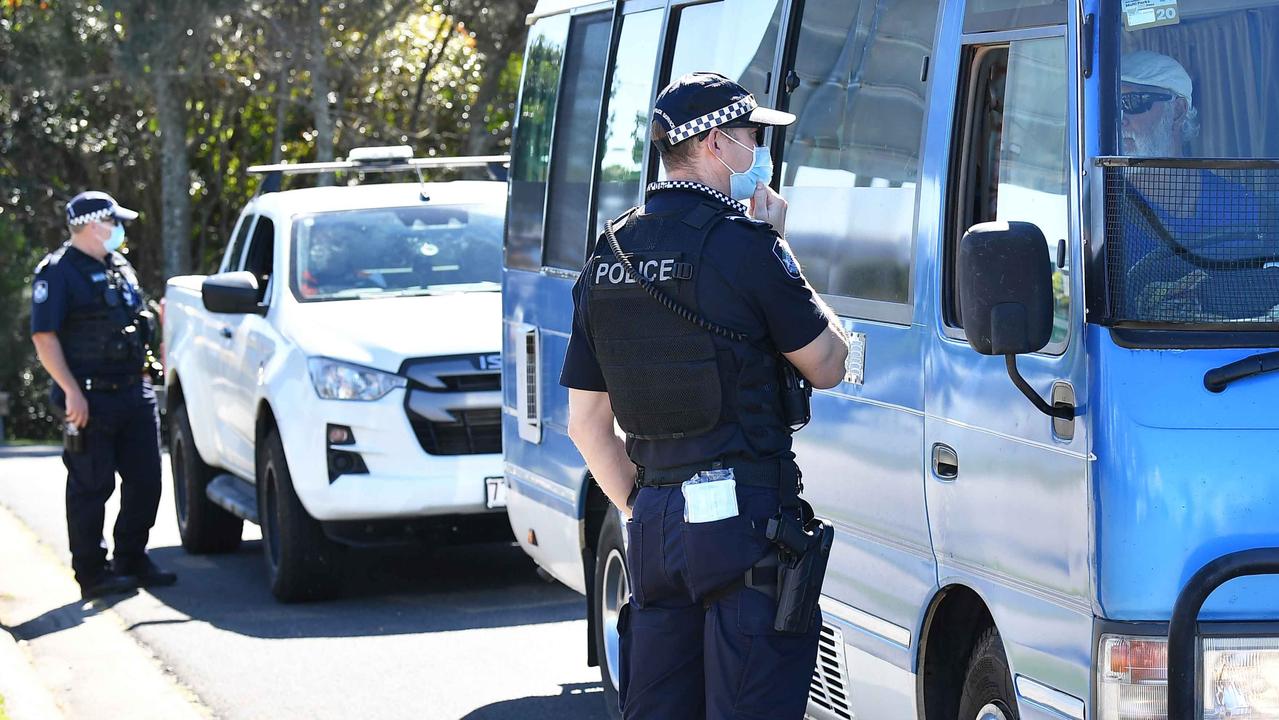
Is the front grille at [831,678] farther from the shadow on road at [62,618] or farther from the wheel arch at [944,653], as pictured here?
the shadow on road at [62,618]

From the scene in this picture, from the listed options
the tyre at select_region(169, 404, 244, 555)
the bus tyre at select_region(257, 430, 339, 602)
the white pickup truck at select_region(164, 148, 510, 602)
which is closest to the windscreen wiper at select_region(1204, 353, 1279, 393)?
the white pickup truck at select_region(164, 148, 510, 602)

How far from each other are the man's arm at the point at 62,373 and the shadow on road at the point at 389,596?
104 cm

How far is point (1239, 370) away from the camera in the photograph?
3434 millimetres

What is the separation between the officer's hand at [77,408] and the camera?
912 cm

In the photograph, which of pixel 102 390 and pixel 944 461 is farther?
pixel 102 390

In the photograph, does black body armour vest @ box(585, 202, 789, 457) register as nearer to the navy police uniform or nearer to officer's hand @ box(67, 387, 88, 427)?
the navy police uniform

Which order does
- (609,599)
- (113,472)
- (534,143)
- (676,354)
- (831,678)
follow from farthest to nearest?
(113,472) → (534,143) → (609,599) → (831,678) → (676,354)

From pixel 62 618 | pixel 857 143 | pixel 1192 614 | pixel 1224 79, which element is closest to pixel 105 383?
pixel 62 618

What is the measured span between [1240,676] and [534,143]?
456cm

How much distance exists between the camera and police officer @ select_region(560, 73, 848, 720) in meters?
3.75

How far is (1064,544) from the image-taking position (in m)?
3.65

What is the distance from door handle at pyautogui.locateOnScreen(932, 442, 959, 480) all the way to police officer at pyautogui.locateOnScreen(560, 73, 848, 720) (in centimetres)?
46

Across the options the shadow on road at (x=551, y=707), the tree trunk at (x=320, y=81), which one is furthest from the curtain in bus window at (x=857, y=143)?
the tree trunk at (x=320, y=81)

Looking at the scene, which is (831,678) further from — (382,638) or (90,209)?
(90,209)
